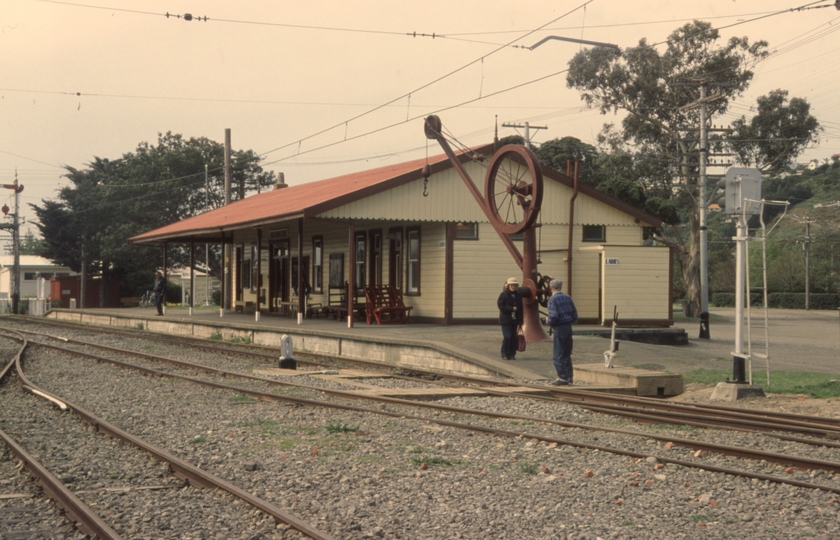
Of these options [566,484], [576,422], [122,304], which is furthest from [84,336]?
[122,304]

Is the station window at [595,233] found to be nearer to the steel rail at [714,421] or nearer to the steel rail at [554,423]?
→ the steel rail at [554,423]

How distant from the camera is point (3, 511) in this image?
6.14m

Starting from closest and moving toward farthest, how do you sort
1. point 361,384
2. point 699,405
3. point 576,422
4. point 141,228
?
point 576,422, point 699,405, point 361,384, point 141,228

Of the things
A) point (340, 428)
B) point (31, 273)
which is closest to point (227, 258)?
point (340, 428)

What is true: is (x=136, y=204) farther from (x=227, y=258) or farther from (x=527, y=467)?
(x=527, y=467)

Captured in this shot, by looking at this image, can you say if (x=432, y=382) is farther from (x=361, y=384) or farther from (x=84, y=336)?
(x=84, y=336)

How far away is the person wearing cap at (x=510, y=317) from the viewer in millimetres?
15641

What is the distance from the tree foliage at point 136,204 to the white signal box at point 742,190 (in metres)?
49.3

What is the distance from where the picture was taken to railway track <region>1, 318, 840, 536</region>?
7441 millimetres

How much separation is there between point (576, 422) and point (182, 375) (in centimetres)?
752

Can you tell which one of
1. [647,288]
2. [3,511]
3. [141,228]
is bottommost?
[3,511]

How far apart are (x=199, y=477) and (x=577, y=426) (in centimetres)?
409

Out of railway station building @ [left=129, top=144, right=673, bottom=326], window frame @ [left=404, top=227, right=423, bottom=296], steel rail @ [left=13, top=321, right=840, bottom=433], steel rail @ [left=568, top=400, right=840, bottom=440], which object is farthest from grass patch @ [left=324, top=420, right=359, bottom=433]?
window frame @ [left=404, top=227, right=423, bottom=296]

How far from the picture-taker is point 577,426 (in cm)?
945
